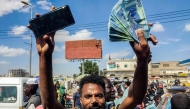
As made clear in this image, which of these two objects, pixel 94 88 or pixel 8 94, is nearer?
pixel 94 88

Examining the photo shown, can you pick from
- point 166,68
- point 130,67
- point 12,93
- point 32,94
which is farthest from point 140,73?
point 166,68

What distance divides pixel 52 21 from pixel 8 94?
18.8 feet

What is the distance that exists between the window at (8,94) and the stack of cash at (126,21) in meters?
5.81

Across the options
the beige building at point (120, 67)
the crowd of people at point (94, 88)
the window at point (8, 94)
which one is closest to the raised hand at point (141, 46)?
the crowd of people at point (94, 88)

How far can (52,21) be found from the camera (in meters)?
1.86

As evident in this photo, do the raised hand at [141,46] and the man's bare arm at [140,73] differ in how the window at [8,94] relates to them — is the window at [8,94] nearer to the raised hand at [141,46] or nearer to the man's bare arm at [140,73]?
the man's bare arm at [140,73]

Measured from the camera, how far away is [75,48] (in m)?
55.0

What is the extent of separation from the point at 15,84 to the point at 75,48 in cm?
4819

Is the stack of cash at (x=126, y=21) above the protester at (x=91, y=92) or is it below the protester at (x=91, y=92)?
above

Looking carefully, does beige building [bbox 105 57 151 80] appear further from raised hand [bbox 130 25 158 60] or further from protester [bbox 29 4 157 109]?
raised hand [bbox 130 25 158 60]

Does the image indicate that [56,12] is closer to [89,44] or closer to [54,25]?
[54,25]

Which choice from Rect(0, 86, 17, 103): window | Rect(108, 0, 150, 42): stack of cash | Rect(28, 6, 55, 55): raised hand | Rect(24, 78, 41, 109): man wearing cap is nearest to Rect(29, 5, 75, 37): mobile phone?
Rect(28, 6, 55, 55): raised hand

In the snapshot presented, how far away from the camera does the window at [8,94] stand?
6891mm

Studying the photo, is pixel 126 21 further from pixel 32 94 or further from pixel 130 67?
pixel 130 67
